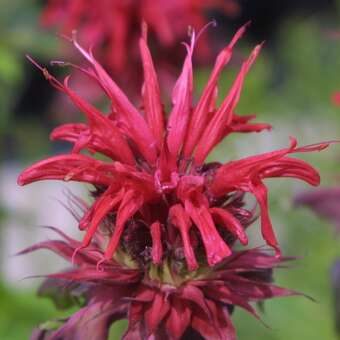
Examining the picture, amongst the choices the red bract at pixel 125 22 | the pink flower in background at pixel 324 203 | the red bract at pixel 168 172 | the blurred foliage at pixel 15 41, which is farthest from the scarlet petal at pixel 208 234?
the blurred foliage at pixel 15 41

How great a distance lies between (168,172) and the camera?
1.46 metres

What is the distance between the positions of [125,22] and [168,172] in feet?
4.25

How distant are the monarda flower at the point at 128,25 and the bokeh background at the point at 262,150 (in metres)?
0.19

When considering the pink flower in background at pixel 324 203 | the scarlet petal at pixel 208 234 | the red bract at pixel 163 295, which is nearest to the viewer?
the scarlet petal at pixel 208 234

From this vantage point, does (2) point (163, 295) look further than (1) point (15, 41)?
No

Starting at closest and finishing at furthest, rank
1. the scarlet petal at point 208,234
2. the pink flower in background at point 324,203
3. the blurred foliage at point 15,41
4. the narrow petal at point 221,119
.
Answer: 1. the scarlet petal at point 208,234
2. the narrow petal at point 221,119
3. the pink flower in background at point 324,203
4. the blurred foliage at point 15,41

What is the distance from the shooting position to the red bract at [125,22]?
264 centimetres

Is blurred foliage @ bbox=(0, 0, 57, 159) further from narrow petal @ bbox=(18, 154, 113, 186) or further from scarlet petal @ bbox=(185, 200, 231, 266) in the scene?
scarlet petal @ bbox=(185, 200, 231, 266)

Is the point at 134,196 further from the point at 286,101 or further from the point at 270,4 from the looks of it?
the point at 270,4

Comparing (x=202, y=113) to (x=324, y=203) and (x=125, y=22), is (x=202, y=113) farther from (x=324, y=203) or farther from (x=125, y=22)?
(x=125, y=22)

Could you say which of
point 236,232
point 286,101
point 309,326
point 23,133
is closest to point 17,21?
point 23,133

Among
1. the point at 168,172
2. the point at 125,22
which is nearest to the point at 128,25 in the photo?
the point at 125,22

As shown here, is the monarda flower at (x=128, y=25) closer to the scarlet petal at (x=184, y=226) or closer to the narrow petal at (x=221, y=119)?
the narrow petal at (x=221, y=119)

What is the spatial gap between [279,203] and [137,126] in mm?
595
